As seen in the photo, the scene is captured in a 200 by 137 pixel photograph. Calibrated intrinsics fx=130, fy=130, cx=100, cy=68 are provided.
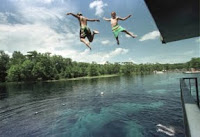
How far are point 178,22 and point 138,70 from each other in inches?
4796

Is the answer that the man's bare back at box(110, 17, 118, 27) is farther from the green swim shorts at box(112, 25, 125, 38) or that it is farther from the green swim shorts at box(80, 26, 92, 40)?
the green swim shorts at box(80, 26, 92, 40)

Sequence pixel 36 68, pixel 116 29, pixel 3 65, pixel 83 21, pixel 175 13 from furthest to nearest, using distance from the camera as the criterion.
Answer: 1. pixel 3 65
2. pixel 36 68
3. pixel 83 21
4. pixel 116 29
5. pixel 175 13

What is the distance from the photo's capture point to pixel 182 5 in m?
2.62

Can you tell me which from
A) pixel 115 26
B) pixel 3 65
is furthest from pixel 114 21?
pixel 3 65

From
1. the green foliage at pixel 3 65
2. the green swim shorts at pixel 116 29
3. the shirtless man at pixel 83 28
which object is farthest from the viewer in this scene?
the green foliage at pixel 3 65

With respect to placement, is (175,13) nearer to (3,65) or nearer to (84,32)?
(84,32)

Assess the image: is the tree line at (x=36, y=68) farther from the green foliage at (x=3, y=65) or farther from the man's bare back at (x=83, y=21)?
the man's bare back at (x=83, y=21)

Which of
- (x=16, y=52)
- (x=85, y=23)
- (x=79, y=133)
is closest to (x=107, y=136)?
(x=79, y=133)

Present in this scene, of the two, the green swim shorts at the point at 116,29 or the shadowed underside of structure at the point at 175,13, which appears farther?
the green swim shorts at the point at 116,29

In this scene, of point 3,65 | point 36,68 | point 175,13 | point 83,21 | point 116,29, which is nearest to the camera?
point 175,13

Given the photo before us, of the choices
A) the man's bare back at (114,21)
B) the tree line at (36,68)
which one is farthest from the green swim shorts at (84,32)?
the tree line at (36,68)

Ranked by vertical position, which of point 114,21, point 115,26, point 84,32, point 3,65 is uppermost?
point 3,65

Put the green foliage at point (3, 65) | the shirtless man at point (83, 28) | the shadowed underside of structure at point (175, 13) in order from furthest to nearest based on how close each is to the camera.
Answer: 1. the green foliage at point (3, 65)
2. the shirtless man at point (83, 28)
3. the shadowed underside of structure at point (175, 13)

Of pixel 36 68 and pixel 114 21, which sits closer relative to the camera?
pixel 114 21
